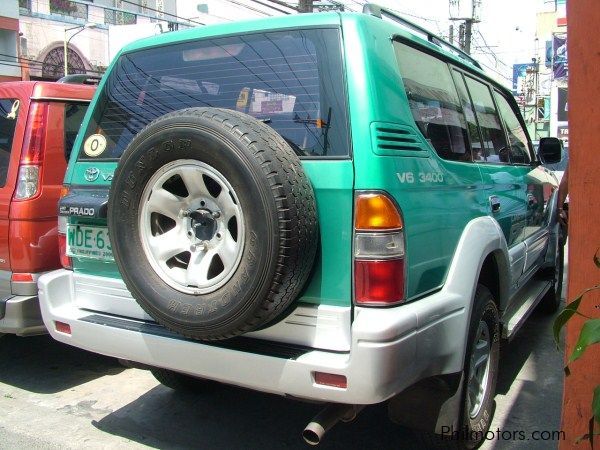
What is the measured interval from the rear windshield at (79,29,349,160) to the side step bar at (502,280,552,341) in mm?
1797

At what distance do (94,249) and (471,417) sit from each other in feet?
6.87

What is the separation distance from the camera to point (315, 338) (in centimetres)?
239

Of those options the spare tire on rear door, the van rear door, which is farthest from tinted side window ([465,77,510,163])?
the van rear door

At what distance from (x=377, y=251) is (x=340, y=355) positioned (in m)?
0.43

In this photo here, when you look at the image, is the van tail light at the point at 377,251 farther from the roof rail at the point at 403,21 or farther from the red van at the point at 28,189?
the red van at the point at 28,189

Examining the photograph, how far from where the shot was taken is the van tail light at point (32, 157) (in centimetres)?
375

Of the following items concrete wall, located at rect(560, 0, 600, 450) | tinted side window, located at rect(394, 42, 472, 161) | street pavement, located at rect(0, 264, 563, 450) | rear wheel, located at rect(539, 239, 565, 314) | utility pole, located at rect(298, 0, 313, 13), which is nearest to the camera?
concrete wall, located at rect(560, 0, 600, 450)

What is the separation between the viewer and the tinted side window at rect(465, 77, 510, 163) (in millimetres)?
3680

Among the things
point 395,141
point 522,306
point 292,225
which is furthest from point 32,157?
point 522,306

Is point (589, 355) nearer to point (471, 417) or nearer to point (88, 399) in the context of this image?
point (471, 417)

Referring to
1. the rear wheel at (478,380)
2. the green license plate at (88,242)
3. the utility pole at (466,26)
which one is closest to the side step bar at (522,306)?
the rear wheel at (478,380)

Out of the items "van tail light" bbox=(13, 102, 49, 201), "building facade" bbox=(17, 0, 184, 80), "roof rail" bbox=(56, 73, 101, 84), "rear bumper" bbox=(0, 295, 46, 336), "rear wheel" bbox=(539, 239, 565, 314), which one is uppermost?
"building facade" bbox=(17, 0, 184, 80)

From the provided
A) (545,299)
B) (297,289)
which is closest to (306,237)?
(297,289)

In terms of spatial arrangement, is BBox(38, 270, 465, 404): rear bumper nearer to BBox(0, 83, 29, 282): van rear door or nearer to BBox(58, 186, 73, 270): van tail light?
BBox(58, 186, 73, 270): van tail light
